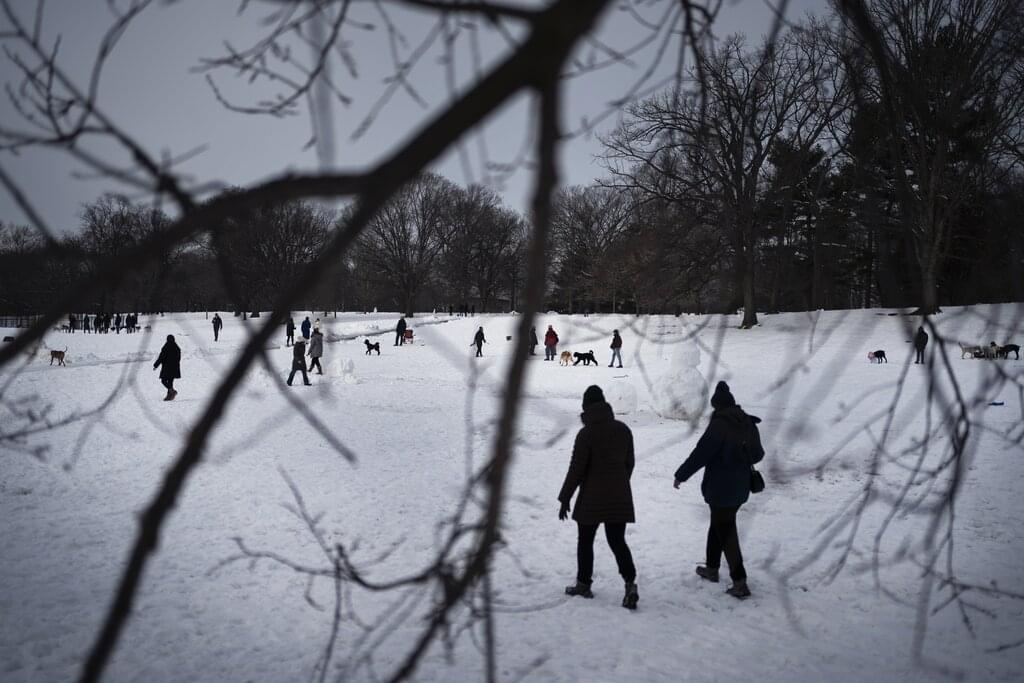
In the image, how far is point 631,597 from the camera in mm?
4742

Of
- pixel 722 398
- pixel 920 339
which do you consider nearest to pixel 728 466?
pixel 722 398

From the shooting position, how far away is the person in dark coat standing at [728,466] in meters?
4.81

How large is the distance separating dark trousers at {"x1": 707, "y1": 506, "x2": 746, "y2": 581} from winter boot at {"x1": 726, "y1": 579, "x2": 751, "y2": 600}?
3 cm

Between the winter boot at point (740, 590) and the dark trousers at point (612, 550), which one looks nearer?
the dark trousers at point (612, 550)

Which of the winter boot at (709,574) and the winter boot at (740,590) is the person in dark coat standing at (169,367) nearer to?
the winter boot at (709,574)

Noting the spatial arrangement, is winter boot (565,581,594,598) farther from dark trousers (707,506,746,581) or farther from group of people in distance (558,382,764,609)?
dark trousers (707,506,746,581)

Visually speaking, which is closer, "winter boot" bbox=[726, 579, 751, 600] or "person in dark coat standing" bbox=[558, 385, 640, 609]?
"person in dark coat standing" bbox=[558, 385, 640, 609]

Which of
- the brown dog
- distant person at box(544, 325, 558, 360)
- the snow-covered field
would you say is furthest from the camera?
distant person at box(544, 325, 558, 360)

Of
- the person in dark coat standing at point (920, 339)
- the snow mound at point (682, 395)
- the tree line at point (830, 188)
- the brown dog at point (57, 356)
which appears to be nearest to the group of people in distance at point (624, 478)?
the person in dark coat standing at point (920, 339)

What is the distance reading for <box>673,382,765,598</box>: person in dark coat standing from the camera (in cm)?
481

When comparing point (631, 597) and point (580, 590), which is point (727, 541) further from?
point (580, 590)

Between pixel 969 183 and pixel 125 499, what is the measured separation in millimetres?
8659

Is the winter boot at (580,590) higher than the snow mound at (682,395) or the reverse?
the reverse

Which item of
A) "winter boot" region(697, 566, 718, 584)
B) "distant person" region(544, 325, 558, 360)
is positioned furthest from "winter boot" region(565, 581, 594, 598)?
"distant person" region(544, 325, 558, 360)
